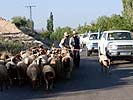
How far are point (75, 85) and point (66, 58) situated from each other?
6.67 ft

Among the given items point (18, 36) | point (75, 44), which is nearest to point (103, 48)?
point (75, 44)

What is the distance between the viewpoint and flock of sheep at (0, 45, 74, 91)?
1641 cm

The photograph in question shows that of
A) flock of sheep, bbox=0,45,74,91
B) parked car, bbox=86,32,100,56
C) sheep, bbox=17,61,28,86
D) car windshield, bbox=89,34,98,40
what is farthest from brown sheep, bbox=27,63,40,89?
car windshield, bbox=89,34,98,40

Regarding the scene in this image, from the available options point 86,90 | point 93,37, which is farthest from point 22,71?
point 93,37

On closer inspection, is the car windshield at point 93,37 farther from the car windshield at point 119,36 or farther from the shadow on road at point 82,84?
the shadow on road at point 82,84

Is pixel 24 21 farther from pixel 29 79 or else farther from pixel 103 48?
pixel 29 79

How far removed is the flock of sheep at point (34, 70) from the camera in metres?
16.4

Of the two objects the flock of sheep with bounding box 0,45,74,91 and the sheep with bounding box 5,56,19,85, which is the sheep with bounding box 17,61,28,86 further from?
the sheep with bounding box 5,56,19,85

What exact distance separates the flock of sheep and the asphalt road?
0.34m

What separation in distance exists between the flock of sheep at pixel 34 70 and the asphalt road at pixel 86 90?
0.34m

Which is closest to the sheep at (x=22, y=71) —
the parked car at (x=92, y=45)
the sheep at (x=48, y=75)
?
the sheep at (x=48, y=75)

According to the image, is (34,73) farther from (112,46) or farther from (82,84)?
(112,46)

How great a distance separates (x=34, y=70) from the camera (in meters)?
16.4

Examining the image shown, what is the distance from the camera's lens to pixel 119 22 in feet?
247
